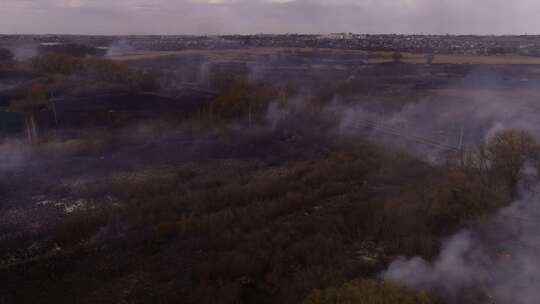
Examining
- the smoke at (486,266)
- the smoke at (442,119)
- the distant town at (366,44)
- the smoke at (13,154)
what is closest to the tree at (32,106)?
the smoke at (13,154)

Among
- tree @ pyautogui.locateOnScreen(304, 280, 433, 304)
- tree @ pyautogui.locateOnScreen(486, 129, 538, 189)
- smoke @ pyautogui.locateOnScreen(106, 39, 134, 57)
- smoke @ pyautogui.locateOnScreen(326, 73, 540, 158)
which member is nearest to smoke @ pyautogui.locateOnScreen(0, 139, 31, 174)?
smoke @ pyautogui.locateOnScreen(326, 73, 540, 158)

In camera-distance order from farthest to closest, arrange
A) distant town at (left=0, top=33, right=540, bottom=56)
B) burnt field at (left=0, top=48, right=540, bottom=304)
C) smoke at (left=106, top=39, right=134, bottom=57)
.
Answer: distant town at (left=0, top=33, right=540, bottom=56) → smoke at (left=106, top=39, right=134, bottom=57) → burnt field at (left=0, top=48, right=540, bottom=304)

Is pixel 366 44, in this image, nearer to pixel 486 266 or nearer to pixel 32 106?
pixel 32 106

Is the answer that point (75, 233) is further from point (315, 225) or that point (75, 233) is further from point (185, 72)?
point (185, 72)

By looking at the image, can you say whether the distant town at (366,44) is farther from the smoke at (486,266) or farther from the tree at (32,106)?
the smoke at (486,266)

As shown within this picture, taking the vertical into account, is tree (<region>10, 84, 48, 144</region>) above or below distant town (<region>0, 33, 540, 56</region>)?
below

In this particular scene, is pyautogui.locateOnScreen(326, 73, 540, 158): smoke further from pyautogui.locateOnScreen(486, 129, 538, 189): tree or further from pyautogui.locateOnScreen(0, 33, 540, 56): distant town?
pyautogui.locateOnScreen(0, 33, 540, 56): distant town
